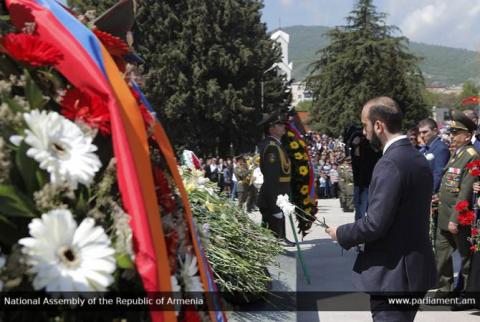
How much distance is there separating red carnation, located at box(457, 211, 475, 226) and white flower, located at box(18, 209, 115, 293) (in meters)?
5.15

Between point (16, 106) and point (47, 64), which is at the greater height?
point (47, 64)

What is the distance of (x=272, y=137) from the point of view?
8578mm

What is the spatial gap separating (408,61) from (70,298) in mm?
54124

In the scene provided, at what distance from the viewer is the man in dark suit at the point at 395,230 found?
336 centimetres

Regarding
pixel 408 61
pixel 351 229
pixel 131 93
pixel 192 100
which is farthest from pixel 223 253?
pixel 408 61

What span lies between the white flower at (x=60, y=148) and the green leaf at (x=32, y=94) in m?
0.03

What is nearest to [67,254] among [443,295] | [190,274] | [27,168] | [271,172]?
[27,168]

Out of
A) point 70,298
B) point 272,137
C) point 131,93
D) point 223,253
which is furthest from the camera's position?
point 272,137

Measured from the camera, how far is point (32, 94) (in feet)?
5.20

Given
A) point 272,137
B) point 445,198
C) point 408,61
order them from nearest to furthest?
point 445,198, point 272,137, point 408,61

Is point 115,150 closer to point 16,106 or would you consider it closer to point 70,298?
point 16,106

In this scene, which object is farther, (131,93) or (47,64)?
(131,93)

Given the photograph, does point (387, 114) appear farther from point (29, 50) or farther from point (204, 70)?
point (204, 70)

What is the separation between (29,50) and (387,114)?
7.79 feet
